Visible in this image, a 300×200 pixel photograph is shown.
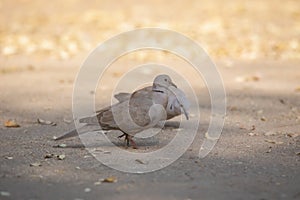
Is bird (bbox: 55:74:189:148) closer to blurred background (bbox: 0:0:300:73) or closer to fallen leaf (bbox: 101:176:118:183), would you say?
fallen leaf (bbox: 101:176:118:183)

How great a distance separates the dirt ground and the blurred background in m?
0.02

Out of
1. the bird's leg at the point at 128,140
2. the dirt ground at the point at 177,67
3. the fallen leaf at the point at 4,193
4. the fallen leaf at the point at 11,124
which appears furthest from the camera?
the fallen leaf at the point at 11,124

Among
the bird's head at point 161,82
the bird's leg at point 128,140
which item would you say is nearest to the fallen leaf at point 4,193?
the bird's leg at point 128,140

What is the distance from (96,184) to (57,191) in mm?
279

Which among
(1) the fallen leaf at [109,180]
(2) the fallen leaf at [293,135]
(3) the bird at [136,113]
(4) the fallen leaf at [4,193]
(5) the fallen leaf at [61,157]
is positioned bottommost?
(4) the fallen leaf at [4,193]

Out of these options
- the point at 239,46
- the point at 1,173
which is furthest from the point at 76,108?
the point at 239,46

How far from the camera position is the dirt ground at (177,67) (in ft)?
13.7

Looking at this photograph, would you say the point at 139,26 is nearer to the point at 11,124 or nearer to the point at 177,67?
the point at 177,67

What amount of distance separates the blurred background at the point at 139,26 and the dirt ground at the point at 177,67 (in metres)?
0.02

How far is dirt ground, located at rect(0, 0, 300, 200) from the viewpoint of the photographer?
A: 4172 mm

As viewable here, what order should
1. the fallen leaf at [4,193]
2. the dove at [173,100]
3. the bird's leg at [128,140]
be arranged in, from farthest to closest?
the dove at [173,100]
the bird's leg at [128,140]
the fallen leaf at [4,193]

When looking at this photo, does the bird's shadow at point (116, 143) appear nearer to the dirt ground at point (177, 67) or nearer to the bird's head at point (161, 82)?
the dirt ground at point (177, 67)

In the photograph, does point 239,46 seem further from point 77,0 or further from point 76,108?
point 77,0

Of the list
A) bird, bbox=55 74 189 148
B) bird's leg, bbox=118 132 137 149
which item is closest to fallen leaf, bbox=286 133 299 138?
bird, bbox=55 74 189 148
